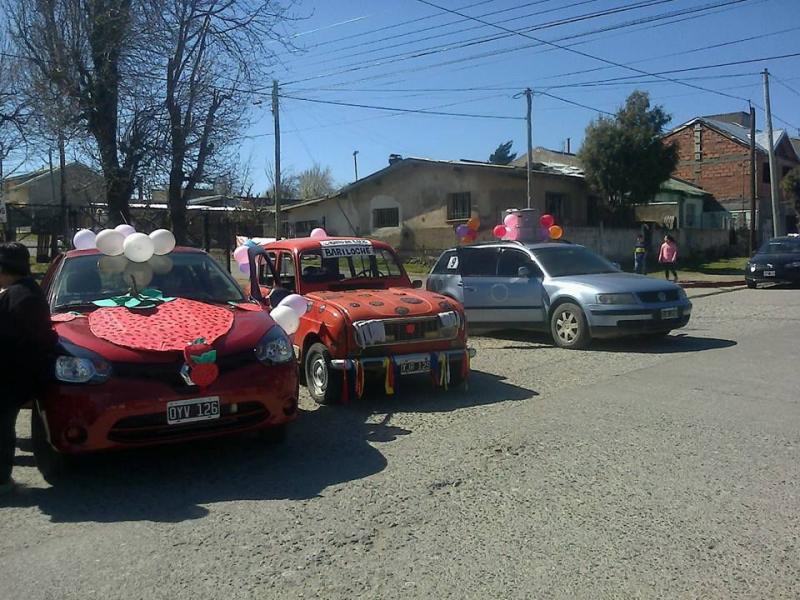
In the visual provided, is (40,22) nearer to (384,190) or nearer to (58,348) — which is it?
(58,348)

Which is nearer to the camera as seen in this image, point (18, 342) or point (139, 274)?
point (18, 342)

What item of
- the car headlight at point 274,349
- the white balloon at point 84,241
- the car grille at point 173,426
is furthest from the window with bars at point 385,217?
the car grille at point 173,426

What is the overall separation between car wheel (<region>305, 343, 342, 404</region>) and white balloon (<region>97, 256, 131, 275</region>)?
2.01 metres

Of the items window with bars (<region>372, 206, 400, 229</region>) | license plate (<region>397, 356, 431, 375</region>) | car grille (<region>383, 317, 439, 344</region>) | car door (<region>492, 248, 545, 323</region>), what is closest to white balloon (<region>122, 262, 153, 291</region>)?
car grille (<region>383, 317, 439, 344</region>)

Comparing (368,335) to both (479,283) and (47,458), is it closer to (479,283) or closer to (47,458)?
(47,458)

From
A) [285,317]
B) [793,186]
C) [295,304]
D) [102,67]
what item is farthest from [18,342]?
[793,186]

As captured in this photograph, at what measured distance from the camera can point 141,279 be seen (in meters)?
6.58

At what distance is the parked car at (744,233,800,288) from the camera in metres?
21.4

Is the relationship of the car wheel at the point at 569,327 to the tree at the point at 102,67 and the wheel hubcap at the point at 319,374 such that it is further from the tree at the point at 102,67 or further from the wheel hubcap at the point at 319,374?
the tree at the point at 102,67

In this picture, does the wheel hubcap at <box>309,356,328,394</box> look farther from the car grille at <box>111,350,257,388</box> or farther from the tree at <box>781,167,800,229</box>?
the tree at <box>781,167,800,229</box>

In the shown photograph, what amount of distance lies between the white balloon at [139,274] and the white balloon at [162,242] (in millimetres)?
187

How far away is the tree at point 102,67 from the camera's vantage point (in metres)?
14.1

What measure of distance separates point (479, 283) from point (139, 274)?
6.07m

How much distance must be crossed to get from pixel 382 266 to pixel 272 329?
3.55 meters
